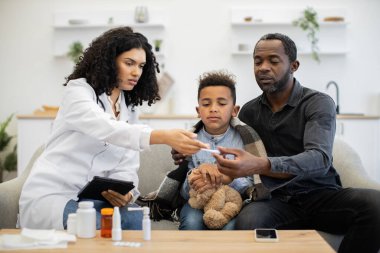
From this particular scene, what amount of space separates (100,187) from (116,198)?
16 cm

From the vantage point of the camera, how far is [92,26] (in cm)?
571

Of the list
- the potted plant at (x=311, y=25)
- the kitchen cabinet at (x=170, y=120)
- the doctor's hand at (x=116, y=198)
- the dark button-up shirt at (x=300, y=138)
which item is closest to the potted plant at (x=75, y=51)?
the kitchen cabinet at (x=170, y=120)

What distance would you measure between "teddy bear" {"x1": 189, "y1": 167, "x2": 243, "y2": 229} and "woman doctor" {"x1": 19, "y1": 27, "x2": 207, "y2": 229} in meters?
0.30

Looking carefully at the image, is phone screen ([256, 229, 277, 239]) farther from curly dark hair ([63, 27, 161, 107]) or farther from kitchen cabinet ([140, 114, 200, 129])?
kitchen cabinet ([140, 114, 200, 129])

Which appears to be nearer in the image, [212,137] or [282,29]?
[212,137]

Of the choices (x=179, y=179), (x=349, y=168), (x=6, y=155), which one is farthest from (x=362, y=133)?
(x=6, y=155)

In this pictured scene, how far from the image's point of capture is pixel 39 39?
5.86 metres

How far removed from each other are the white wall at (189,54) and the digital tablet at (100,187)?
3.50m

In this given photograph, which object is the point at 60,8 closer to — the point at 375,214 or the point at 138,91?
the point at 138,91

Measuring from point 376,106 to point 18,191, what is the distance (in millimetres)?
4411

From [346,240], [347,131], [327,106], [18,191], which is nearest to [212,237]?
[346,240]

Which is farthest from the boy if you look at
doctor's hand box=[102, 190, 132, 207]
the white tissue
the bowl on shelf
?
the bowl on shelf

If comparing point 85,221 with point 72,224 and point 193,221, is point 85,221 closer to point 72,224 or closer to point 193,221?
point 72,224

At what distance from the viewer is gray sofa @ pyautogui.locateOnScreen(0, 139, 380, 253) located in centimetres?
240
